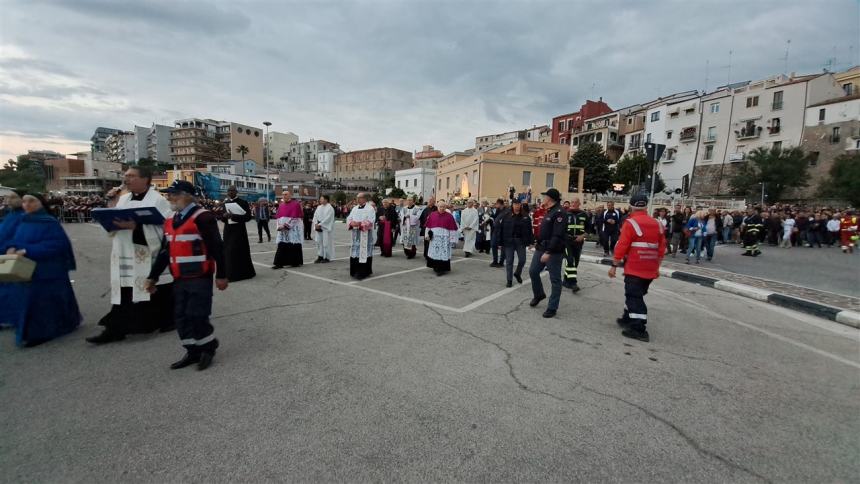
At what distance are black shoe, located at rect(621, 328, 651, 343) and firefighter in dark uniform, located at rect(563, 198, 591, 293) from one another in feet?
7.24

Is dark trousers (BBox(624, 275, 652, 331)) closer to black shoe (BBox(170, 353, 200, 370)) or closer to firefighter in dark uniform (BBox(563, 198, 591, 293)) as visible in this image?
firefighter in dark uniform (BBox(563, 198, 591, 293))

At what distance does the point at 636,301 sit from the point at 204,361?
502 cm

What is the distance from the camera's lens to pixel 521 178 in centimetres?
4194

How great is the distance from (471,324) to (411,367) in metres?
1.62

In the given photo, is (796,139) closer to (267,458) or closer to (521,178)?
(521,178)

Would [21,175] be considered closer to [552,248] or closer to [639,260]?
[552,248]

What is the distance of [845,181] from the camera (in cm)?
2956

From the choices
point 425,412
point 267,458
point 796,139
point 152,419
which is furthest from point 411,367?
point 796,139

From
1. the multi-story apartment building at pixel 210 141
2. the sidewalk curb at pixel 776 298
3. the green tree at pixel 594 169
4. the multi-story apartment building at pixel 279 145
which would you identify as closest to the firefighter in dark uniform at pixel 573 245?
the sidewalk curb at pixel 776 298

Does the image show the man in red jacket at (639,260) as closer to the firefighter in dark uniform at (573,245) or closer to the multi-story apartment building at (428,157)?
the firefighter in dark uniform at (573,245)

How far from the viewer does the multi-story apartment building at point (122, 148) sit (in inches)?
4016

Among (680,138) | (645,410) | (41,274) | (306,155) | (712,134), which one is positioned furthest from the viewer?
(306,155)

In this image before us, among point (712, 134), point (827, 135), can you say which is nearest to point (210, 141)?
point (712, 134)

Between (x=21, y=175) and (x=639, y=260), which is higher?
(x=21, y=175)
